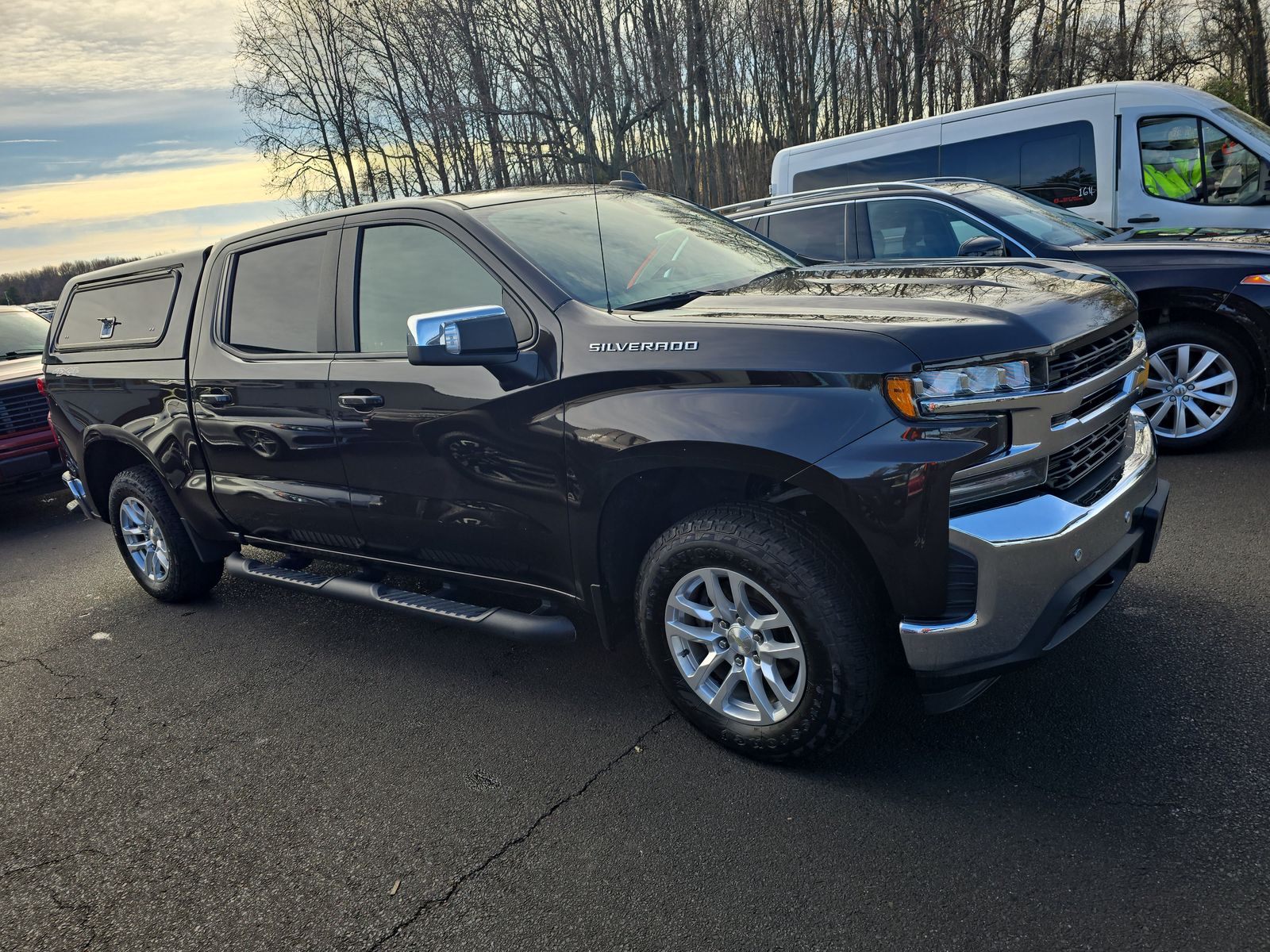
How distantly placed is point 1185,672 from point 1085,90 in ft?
22.1

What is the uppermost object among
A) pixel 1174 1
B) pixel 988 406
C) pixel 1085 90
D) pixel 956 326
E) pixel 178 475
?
pixel 1174 1

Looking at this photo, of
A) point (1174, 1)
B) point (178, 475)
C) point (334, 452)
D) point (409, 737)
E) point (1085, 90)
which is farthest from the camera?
point (1174, 1)

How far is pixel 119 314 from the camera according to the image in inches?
193

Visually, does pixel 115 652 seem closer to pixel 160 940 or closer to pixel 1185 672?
pixel 160 940

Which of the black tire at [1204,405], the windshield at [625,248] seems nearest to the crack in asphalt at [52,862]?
the windshield at [625,248]

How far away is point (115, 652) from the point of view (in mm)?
4531

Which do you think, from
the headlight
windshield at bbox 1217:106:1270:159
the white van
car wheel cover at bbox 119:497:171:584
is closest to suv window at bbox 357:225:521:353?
the headlight

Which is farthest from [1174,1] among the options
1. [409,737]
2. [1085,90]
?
[409,737]

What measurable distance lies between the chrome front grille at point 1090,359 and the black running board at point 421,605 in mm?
1759

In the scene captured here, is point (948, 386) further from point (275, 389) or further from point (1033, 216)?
point (1033, 216)

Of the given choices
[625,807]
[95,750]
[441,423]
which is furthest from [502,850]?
[95,750]

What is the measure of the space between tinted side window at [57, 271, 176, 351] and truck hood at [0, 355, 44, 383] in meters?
3.05

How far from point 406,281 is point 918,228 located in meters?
4.30

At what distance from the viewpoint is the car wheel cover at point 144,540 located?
493cm
